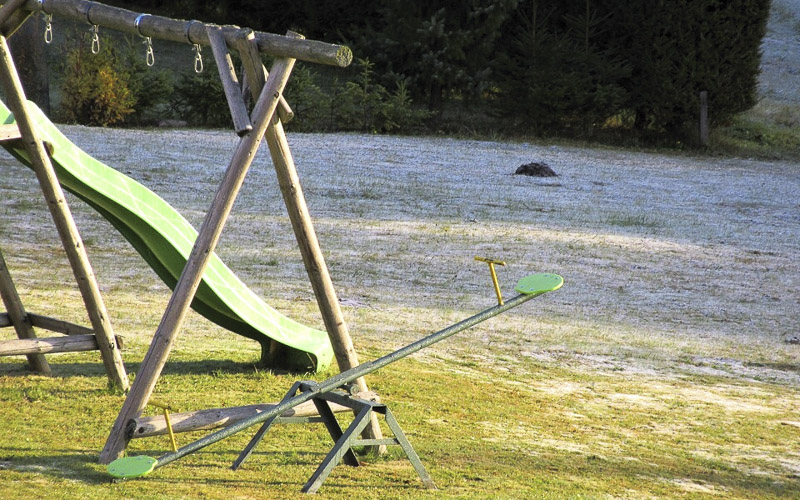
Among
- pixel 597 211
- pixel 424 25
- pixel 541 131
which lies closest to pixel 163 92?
pixel 424 25

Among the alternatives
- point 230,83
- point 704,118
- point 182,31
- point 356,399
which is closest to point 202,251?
point 230,83

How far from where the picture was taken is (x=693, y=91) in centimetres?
1858

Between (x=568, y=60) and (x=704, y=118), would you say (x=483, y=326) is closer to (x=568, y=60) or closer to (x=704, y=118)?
(x=568, y=60)

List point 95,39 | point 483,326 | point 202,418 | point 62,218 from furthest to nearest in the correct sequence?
point 483,326 → point 62,218 → point 95,39 → point 202,418

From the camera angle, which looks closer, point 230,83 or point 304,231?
point 230,83

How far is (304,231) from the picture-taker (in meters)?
4.26

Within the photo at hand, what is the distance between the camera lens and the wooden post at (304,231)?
13.5 feet

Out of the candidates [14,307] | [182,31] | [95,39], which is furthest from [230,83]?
[14,307]

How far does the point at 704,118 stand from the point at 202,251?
647 inches

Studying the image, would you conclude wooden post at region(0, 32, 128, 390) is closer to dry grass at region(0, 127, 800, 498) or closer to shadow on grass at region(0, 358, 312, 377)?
dry grass at region(0, 127, 800, 498)

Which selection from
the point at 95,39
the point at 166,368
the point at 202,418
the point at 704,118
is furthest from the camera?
the point at 704,118

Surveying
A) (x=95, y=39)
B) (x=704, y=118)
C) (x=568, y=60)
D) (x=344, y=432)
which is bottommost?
(x=344, y=432)

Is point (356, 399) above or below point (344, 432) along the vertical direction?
above

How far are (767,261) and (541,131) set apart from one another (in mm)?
9469
